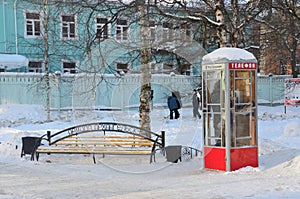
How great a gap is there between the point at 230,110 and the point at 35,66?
20867 mm

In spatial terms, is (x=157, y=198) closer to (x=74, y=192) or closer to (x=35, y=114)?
(x=74, y=192)

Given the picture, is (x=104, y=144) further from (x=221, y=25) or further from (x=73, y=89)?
(x=73, y=89)

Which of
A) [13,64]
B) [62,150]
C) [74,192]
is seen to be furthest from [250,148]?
[13,64]

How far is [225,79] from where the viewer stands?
27.3 feet

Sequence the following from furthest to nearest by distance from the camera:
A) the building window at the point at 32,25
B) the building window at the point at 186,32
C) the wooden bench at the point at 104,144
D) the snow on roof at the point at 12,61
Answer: the building window at the point at 32,25, the snow on roof at the point at 12,61, the building window at the point at 186,32, the wooden bench at the point at 104,144

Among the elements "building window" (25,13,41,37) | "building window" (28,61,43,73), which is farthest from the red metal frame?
"building window" (25,13,41,37)

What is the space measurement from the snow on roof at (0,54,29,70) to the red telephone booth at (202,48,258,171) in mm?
18180

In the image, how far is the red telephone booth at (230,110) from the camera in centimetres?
831

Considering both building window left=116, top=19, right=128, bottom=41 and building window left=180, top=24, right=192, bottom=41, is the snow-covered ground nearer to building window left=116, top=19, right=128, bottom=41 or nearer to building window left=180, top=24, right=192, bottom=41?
building window left=180, top=24, right=192, bottom=41

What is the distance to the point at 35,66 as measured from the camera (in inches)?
1068

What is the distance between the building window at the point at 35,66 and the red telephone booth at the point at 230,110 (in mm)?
19962

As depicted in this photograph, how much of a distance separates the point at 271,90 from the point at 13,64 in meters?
15.9

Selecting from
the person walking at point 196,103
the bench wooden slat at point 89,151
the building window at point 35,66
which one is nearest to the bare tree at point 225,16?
the bench wooden slat at point 89,151

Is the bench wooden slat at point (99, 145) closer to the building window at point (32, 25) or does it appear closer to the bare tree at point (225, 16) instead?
the bare tree at point (225, 16)
